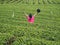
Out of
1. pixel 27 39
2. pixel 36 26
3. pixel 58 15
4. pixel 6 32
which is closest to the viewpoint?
pixel 27 39

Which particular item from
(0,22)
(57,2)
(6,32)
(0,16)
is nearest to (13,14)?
(0,16)

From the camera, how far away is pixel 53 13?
18.2 metres

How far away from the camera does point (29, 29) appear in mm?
12859

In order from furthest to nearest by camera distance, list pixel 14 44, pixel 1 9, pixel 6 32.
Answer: pixel 1 9 < pixel 6 32 < pixel 14 44

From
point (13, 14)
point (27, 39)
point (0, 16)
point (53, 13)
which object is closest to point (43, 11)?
point (53, 13)

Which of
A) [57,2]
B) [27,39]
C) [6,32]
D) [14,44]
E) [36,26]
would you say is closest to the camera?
[14,44]

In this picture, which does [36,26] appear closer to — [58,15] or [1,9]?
[58,15]

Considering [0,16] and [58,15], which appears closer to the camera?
[0,16]

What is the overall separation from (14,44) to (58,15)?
811 centimetres

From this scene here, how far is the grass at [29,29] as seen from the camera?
10.8m

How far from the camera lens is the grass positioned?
1084 centimetres

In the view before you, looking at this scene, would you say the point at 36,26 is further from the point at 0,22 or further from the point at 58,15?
the point at 58,15

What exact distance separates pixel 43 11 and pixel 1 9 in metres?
3.69

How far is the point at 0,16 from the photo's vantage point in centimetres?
1628
